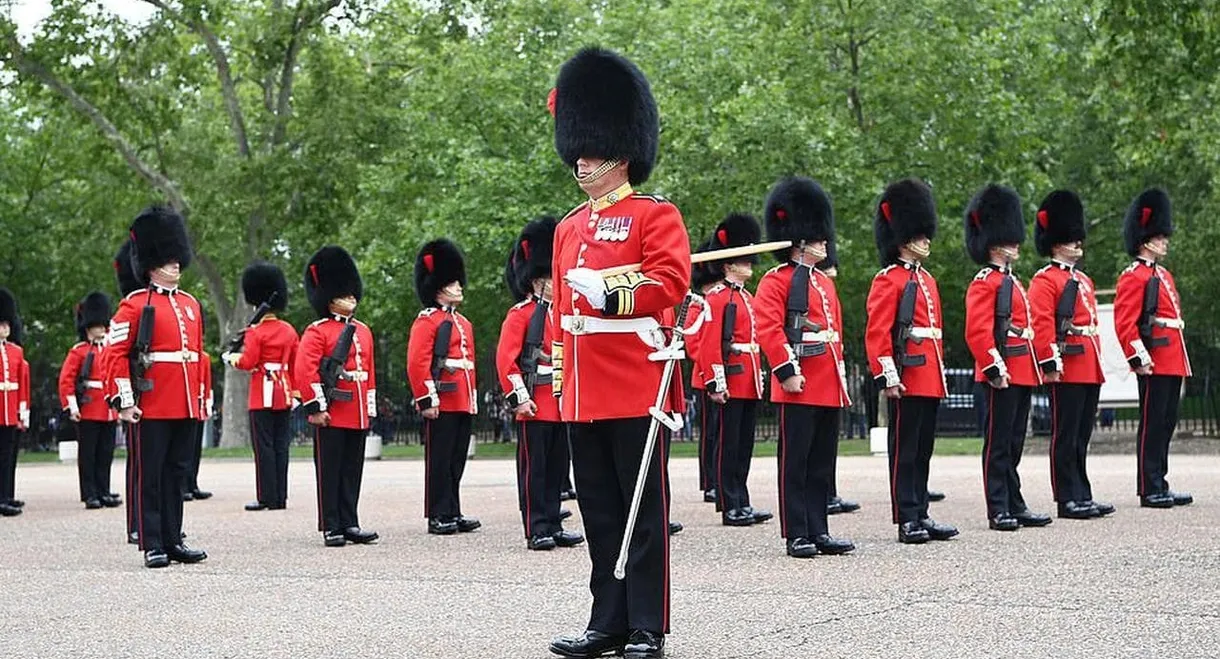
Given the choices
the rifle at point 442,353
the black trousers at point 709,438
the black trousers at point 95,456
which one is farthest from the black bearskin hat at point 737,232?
the black trousers at point 95,456

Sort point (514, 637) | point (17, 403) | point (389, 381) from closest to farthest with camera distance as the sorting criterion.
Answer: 1. point (514, 637)
2. point (17, 403)
3. point (389, 381)

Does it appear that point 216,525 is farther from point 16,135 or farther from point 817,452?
point 16,135

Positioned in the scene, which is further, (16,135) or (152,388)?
(16,135)

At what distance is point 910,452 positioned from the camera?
32.9 ft

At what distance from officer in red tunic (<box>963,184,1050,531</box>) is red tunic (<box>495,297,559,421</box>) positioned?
8.26 feet

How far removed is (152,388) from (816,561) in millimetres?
3785

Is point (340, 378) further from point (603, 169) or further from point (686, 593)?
point (603, 169)

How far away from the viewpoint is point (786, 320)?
9648 mm

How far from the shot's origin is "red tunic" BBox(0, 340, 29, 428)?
601 inches

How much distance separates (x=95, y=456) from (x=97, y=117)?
49.1ft

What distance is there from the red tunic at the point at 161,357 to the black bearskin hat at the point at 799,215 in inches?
131

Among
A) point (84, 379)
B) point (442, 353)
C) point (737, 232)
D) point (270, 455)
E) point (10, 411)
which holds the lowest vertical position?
point (270, 455)

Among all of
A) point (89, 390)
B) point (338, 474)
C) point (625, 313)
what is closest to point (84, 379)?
point (89, 390)

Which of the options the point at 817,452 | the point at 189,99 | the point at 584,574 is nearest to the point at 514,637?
the point at 584,574
